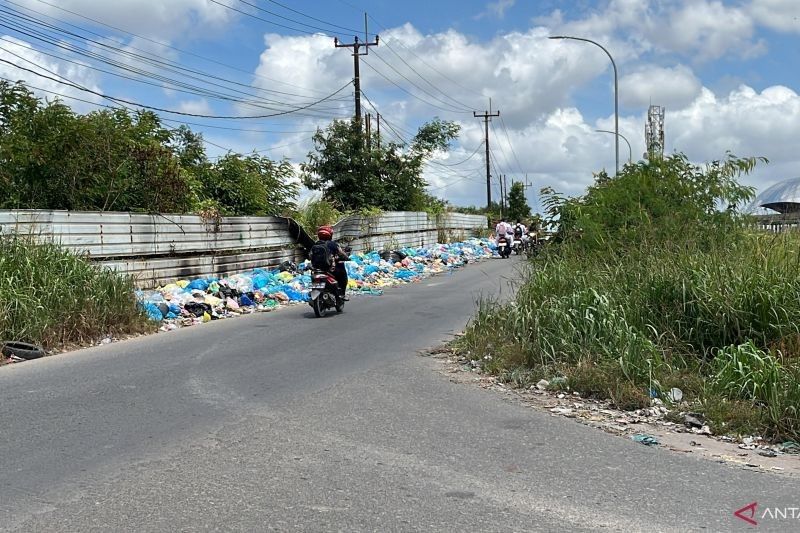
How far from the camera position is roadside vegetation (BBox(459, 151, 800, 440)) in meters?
6.94

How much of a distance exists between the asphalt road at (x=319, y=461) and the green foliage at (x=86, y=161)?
316 inches

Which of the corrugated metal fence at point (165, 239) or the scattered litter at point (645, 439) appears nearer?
the scattered litter at point (645, 439)

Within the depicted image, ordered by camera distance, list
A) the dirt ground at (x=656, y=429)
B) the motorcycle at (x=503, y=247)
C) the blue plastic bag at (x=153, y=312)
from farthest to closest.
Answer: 1. the motorcycle at (x=503, y=247)
2. the blue plastic bag at (x=153, y=312)
3. the dirt ground at (x=656, y=429)

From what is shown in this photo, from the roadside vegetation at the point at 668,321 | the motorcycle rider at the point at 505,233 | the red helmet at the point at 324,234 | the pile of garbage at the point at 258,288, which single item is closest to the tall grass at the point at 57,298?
the pile of garbage at the point at 258,288

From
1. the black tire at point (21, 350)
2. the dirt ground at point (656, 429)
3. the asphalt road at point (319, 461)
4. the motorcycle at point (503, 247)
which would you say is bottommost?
the dirt ground at point (656, 429)

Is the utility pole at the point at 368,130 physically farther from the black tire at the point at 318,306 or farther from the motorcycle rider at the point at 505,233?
the black tire at the point at 318,306

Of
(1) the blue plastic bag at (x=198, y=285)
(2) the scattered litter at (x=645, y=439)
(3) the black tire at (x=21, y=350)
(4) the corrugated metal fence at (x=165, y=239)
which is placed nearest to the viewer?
(2) the scattered litter at (x=645, y=439)

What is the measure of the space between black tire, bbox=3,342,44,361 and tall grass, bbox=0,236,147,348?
0.68ft

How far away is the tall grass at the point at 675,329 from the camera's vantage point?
7043mm

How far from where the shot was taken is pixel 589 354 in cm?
809

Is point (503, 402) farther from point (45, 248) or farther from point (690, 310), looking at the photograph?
point (45, 248)

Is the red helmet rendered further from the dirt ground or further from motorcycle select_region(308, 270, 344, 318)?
the dirt ground

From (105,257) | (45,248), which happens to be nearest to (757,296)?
(45,248)

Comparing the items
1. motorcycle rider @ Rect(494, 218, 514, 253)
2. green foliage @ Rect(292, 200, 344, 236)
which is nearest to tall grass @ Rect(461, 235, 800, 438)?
green foliage @ Rect(292, 200, 344, 236)
